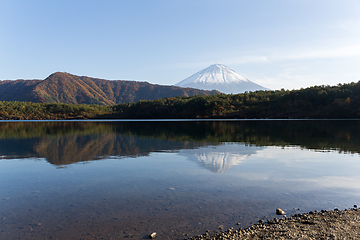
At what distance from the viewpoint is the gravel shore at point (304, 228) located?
4965mm

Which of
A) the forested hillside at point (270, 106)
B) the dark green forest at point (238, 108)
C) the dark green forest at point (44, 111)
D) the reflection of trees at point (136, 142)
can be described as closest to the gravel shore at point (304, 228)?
the reflection of trees at point (136, 142)

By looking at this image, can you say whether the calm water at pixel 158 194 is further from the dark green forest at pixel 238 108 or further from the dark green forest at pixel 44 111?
the dark green forest at pixel 44 111

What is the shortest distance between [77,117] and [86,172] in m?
145

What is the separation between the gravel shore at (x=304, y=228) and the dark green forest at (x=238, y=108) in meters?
104

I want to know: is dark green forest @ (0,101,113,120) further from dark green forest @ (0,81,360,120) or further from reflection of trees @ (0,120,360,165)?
reflection of trees @ (0,120,360,165)

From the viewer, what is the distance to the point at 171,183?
348 inches

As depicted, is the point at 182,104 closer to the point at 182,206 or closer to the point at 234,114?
the point at 234,114

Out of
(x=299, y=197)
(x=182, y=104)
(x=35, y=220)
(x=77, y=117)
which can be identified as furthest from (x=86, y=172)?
(x=77, y=117)

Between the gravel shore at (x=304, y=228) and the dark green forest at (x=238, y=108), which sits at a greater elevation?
the dark green forest at (x=238, y=108)

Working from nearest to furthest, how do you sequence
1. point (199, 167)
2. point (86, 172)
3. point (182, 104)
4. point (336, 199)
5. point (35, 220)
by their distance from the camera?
point (35, 220), point (336, 199), point (86, 172), point (199, 167), point (182, 104)

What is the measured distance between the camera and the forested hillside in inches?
3798

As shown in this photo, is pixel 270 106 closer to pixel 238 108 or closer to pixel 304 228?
pixel 238 108

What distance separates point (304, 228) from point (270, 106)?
115887 mm

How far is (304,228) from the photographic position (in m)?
5.27
